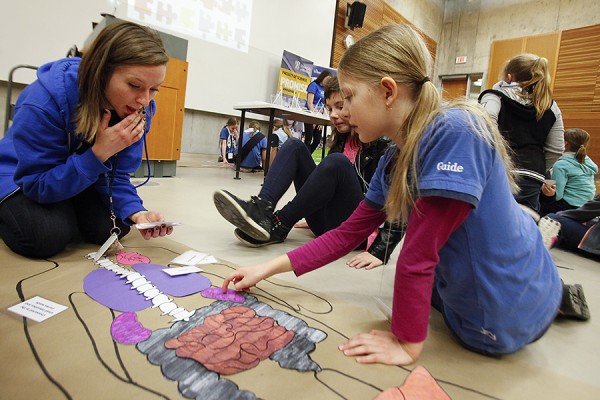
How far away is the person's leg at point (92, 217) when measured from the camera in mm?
1244

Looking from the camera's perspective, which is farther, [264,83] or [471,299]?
[264,83]

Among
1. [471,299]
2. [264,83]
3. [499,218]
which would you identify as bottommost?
[471,299]

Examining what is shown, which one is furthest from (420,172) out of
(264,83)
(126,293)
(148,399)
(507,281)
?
(264,83)

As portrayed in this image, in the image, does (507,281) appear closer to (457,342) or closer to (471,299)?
(471,299)

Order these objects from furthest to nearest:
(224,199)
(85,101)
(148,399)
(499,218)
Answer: (224,199) → (85,101) → (499,218) → (148,399)

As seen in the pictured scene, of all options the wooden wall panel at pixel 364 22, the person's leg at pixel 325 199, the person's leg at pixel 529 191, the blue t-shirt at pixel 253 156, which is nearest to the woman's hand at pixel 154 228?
the person's leg at pixel 325 199

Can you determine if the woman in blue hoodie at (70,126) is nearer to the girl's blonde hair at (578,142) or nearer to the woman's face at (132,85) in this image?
the woman's face at (132,85)

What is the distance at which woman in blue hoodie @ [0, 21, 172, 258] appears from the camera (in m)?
1.01

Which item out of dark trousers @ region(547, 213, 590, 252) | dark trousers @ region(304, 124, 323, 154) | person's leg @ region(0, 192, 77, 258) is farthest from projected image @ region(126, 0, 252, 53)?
dark trousers @ region(547, 213, 590, 252)

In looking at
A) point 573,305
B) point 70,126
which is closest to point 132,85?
point 70,126

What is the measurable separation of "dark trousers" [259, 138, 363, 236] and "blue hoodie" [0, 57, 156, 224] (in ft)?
2.19

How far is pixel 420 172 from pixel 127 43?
86 centimetres

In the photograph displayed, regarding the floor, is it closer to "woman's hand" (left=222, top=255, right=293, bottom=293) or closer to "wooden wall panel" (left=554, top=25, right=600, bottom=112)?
"woman's hand" (left=222, top=255, right=293, bottom=293)

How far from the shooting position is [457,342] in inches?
33.3
